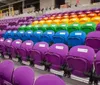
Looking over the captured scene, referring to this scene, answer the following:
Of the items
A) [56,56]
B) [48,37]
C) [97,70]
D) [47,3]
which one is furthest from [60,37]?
[47,3]

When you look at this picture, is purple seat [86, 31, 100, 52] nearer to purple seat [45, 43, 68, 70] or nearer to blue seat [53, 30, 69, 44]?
purple seat [45, 43, 68, 70]

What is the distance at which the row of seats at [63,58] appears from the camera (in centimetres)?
227

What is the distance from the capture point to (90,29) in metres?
3.74

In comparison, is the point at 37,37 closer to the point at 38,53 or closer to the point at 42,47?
the point at 42,47

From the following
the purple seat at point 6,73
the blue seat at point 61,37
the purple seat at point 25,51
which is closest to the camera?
the purple seat at point 6,73

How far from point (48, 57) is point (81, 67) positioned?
0.67 m

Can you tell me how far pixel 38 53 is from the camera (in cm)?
302

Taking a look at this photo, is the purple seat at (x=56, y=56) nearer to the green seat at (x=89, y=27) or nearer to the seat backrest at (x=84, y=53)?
the seat backrest at (x=84, y=53)

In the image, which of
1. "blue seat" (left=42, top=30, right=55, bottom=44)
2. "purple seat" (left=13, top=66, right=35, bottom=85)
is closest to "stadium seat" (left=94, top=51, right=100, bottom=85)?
"purple seat" (left=13, top=66, right=35, bottom=85)

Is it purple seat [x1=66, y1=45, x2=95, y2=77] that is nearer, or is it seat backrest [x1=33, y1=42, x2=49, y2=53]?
purple seat [x1=66, y1=45, x2=95, y2=77]

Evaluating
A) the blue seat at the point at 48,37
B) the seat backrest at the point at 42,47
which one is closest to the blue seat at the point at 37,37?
the blue seat at the point at 48,37

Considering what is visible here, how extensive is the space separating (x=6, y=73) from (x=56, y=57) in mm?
858

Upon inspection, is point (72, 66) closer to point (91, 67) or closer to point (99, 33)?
point (91, 67)

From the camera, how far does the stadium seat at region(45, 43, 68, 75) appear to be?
263cm
